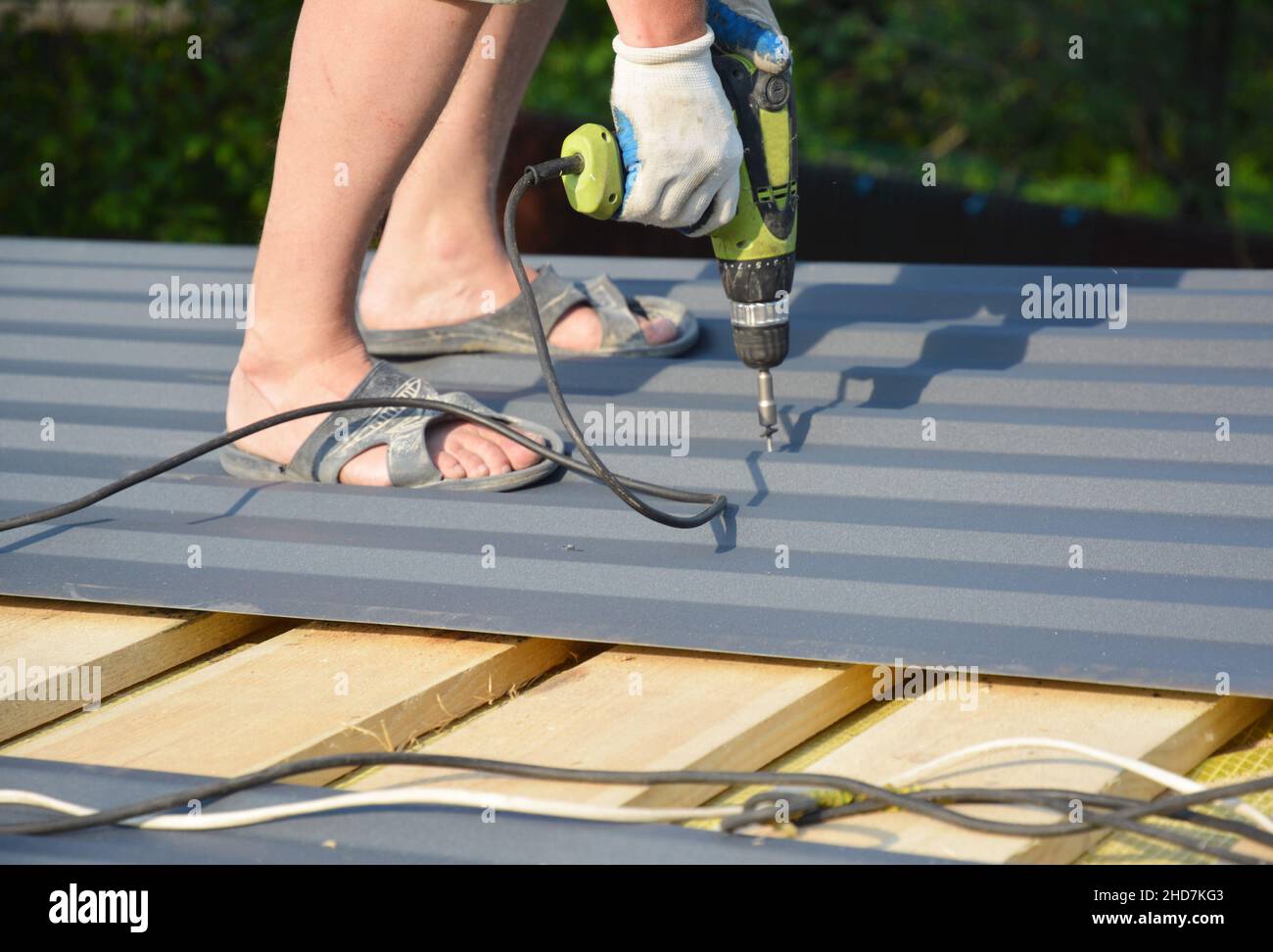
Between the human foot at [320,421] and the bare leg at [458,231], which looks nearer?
the human foot at [320,421]

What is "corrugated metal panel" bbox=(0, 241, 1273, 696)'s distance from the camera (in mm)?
1498

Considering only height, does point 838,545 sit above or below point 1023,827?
above

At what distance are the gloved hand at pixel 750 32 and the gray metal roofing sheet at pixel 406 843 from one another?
39.9 inches

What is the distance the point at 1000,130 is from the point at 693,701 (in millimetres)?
7100

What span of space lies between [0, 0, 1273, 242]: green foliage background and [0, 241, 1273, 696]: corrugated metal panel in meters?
2.74

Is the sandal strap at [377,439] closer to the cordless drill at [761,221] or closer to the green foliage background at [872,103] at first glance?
the cordless drill at [761,221]

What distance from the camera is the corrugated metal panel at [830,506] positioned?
4.91ft

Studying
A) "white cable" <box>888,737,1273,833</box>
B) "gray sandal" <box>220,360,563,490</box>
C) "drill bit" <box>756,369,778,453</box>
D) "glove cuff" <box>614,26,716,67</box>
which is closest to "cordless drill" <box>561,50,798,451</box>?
"drill bit" <box>756,369,778,453</box>

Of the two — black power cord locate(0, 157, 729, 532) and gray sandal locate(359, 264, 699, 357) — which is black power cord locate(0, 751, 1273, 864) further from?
gray sandal locate(359, 264, 699, 357)

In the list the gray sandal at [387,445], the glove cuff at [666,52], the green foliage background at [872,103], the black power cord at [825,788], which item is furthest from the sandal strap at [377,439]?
the green foliage background at [872,103]

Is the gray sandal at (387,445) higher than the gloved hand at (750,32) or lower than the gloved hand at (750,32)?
lower

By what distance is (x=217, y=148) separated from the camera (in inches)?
228
